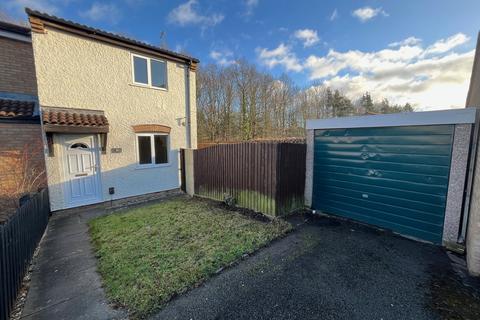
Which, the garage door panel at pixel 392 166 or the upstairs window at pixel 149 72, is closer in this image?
the garage door panel at pixel 392 166

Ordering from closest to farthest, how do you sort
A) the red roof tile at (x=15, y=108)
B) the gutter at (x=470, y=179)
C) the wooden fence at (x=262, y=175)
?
the gutter at (x=470, y=179)
the wooden fence at (x=262, y=175)
the red roof tile at (x=15, y=108)

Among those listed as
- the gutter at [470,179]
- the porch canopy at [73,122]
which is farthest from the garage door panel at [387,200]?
the porch canopy at [73,122]

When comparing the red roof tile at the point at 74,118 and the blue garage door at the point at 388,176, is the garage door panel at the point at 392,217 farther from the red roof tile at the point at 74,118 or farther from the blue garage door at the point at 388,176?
the red roof tile at the point at 74,118

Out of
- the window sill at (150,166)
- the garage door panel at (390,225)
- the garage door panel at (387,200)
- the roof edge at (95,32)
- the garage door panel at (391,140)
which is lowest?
the garage door panel at (390,225)

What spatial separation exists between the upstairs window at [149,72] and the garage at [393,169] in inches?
251

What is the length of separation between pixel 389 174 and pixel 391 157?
0.41m

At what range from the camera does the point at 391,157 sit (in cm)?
472

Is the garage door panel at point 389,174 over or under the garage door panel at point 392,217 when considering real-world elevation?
over

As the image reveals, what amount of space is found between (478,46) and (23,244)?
12113 millimetres

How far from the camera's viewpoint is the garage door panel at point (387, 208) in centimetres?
427

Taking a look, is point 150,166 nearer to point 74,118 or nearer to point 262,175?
point 74,118

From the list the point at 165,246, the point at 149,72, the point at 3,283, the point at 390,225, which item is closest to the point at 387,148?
the point at 390,225

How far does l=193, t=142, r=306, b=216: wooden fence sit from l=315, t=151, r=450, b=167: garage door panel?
0.80 metres

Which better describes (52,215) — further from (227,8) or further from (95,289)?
(227,8)
